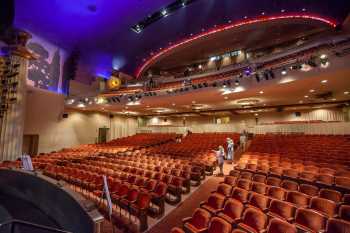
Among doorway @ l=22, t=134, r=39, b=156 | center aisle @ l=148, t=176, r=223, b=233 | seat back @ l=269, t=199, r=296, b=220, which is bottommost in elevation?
center aisle @ l=148, t=176, r=223, b=233

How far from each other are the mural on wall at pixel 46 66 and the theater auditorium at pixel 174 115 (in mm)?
87

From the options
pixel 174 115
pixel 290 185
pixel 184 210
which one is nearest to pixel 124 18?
pixel 184 210

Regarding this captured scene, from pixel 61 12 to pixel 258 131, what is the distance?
46.8 ft

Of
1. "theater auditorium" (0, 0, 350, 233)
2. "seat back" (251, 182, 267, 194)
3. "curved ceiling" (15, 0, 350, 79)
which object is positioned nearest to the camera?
"theater auditorium" (0, 0, 350, 233)

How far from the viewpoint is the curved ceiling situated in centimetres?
968

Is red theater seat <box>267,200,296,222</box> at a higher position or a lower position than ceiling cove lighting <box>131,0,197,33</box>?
lower

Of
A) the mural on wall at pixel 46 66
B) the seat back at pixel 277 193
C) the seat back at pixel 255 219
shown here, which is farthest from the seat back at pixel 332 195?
the mural on wall at pixel 46 66

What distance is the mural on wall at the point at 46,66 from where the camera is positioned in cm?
1142

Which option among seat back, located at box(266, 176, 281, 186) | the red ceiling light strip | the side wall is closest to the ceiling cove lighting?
the red ceiling light strip

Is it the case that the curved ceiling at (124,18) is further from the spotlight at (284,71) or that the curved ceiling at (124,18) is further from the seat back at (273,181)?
the seat back at (273,181)

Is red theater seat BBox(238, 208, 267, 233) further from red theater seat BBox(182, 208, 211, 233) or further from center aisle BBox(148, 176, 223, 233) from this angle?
center aisle BBox(148, 176, 223, 233)

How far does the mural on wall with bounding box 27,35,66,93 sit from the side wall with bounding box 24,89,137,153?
564 millimetres

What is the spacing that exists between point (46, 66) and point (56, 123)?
11.9ft

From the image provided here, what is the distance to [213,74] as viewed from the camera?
44.0 feet
